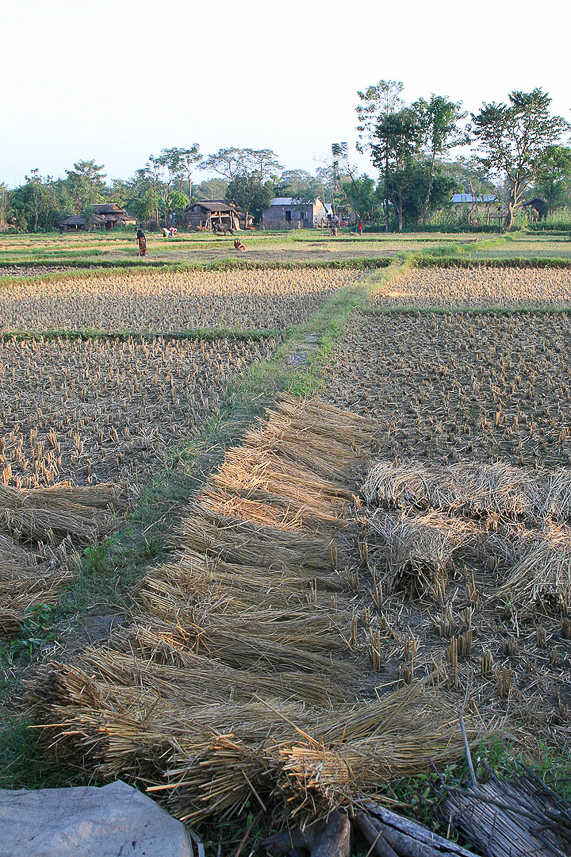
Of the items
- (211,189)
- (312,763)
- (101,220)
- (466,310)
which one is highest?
(211,189)

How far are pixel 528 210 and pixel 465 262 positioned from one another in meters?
35.0

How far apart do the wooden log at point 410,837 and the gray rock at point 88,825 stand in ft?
1.81

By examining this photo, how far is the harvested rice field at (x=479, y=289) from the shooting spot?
13.3 meters

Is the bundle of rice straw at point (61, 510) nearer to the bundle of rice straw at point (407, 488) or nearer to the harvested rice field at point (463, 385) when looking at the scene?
the bundle of rice straw at point (407, 488)

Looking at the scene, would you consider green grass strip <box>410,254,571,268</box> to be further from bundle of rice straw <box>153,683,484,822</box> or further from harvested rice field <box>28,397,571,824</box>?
bundle of rice straw <box>153,683,484,822</box>

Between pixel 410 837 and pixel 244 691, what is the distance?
0.83 metres

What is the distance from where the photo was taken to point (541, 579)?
319 cm

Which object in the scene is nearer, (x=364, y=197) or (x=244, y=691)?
(x=244, y=691)

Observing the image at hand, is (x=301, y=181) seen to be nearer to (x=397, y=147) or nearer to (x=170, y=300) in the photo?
(x=397, y=147)

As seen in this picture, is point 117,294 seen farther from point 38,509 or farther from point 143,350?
point 38,509

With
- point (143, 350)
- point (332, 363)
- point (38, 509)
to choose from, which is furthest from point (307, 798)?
point (143, 350)

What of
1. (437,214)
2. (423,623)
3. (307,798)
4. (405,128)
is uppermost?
(405,128)

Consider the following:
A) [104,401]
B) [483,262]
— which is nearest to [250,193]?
[483,262]

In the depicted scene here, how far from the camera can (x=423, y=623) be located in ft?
10.1
